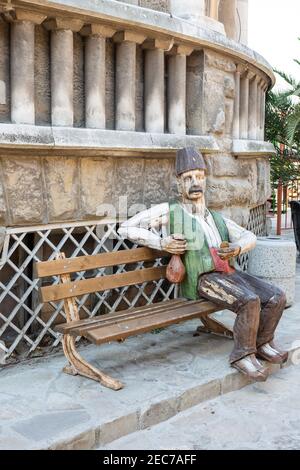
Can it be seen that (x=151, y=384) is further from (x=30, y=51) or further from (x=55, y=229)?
(x=30, y=51)

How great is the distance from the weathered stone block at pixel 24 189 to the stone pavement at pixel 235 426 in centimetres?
167

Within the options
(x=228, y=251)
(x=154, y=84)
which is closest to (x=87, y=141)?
(x=154, y=84)

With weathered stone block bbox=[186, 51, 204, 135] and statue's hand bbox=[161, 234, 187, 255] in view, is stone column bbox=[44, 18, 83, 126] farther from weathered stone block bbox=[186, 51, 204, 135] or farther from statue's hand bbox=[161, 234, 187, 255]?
weathered stone block bbox=[186, 51, 204, 135]

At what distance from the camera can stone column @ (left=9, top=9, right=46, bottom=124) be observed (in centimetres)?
378

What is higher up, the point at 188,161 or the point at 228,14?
the point at 228,14

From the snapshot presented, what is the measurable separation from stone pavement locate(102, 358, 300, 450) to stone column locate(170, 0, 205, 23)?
127 inches

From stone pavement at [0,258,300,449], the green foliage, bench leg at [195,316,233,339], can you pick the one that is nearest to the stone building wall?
stone pavement at [0,258,300,449]

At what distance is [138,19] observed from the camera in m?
4.23

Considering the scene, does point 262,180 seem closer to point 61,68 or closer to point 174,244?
point 174,244

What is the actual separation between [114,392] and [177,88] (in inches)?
105

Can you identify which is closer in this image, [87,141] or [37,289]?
[87,141]

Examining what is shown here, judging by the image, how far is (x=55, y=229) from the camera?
14.0ft

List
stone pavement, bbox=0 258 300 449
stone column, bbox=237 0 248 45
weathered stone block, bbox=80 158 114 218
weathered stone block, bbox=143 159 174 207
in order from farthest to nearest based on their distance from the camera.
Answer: stone column, bbox=237 0 248 45 → weathered stone block, bbox=143 159 174 207 → weathered stone block, bbox=80 158 114 218 → stone pavement, bbox=0 258 300 449

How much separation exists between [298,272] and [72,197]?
4.81m
